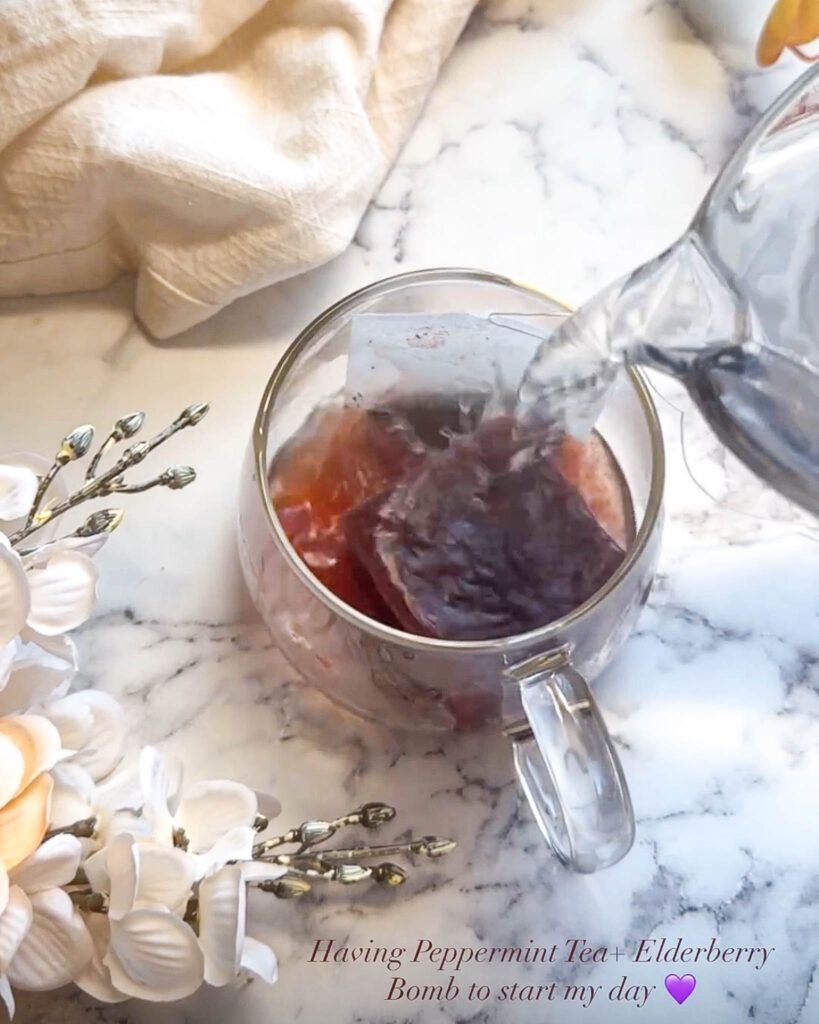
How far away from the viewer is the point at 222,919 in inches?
15.5

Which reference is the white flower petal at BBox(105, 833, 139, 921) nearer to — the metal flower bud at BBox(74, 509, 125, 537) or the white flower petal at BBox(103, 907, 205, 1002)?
the white flower petal at BBox(103, 907, 205, 1002)

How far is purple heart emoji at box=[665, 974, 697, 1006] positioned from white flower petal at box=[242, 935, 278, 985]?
0.16m

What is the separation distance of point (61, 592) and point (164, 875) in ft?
0.34

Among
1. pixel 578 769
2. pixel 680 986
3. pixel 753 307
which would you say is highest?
pixel 753 307

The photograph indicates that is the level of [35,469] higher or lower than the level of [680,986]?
higher

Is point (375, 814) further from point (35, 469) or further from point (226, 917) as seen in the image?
point (35, 469)

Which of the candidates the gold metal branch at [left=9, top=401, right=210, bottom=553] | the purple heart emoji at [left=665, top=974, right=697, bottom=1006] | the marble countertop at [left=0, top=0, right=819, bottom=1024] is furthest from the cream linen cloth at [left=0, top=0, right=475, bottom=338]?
the purple heart emoji at [left=665, top=974, right=697, bottom=1006]

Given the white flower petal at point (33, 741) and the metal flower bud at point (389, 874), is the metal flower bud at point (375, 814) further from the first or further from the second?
the white flower petal at point (33, 741)

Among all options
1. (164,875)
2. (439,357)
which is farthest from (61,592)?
(439,357)

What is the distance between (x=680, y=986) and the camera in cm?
47

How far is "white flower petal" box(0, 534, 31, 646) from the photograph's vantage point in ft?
1.17

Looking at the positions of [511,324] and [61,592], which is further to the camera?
[511,324]

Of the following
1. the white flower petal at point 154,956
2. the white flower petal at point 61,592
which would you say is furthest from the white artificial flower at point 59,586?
the white flower petal at point 154,956

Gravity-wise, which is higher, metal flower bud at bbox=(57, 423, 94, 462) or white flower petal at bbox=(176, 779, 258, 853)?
metal flower bud at bbox=(57, 423, 94, 462)
